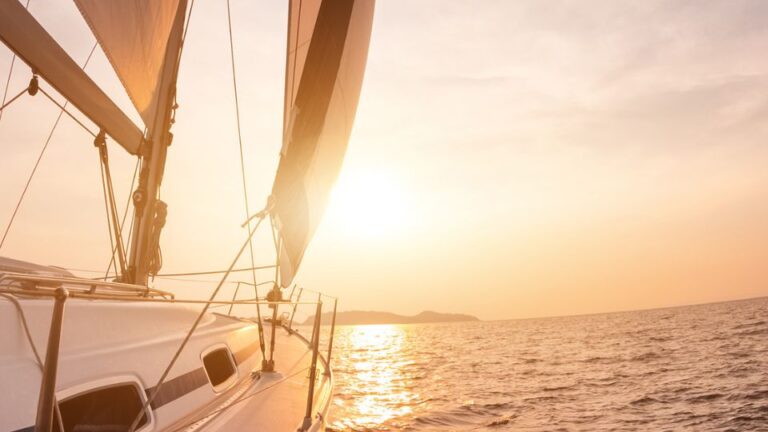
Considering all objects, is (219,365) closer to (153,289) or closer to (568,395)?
(153,289)

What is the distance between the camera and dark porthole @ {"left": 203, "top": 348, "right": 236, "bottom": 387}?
15.7ft

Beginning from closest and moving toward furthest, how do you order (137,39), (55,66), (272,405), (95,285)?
(95,285)
(55,66)
(272,405)
(137,39)

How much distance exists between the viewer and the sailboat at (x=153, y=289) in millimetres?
2387

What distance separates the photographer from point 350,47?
5.80 meters

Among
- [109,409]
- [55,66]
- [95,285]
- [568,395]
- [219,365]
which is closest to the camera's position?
[95,285]

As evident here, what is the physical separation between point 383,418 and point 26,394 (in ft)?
36.1

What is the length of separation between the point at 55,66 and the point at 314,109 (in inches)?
89.2

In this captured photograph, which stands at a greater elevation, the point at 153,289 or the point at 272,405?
the point at 153,289

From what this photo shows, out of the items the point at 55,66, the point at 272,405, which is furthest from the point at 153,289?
the point at 55,66

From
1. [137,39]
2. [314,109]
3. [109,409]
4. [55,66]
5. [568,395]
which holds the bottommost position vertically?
[568,395]

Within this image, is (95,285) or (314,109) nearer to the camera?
(95,285)

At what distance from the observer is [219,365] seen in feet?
16.6

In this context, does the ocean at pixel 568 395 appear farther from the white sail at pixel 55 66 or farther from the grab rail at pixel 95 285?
the white sail at pixel 55 66

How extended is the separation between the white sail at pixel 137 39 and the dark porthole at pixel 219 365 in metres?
3.10
